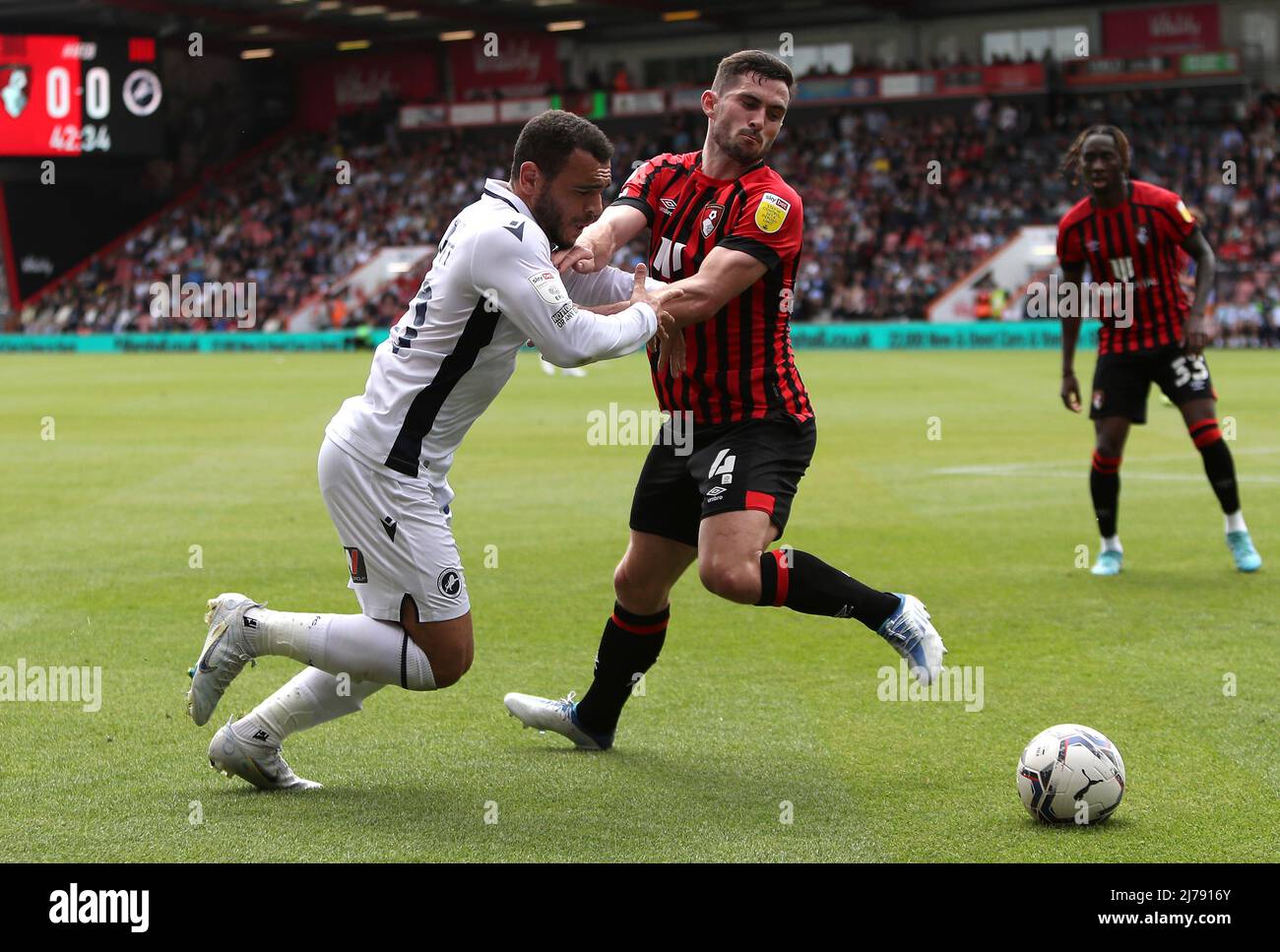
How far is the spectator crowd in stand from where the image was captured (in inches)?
1612

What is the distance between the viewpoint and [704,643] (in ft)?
24.3

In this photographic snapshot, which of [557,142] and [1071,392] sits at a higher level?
[557,142]

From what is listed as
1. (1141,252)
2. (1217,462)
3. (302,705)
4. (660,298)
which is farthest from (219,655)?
(1217,462)

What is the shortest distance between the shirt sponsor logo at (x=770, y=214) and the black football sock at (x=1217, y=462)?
4748 mm

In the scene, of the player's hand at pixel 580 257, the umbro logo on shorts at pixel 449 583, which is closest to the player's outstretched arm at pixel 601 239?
→ the player's hand at pixel 580 257

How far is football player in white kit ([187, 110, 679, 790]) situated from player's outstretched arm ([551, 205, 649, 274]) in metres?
0.25

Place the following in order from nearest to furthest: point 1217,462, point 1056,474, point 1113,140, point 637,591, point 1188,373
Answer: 1. point 637,591
2. point 1113,140
3. point 1188,373
4. point 1217,462
5. point 1056,474

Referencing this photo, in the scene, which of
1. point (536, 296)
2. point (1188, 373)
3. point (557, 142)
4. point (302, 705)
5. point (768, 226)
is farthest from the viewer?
point (1188, 373)

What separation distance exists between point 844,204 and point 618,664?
1634 inches

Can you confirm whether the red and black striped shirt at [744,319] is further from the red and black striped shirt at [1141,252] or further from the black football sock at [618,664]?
the red and black striped shirt at [1141,252]

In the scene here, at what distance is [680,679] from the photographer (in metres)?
6.70

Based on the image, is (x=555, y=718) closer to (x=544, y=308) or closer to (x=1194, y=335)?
(x=544, y=308)

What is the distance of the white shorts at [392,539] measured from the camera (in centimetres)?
482
